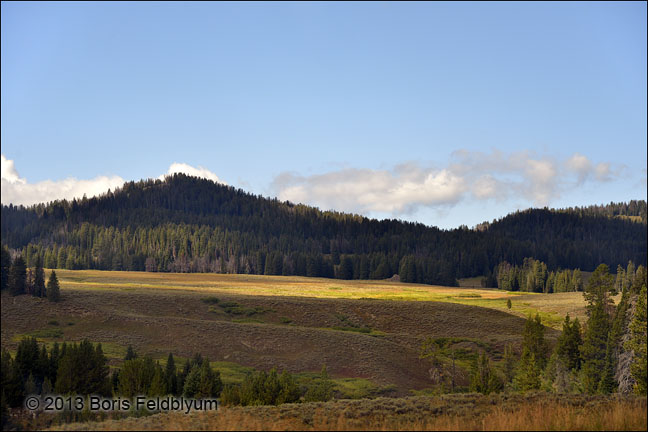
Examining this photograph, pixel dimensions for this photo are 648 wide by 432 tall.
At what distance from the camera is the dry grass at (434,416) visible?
16375 mm

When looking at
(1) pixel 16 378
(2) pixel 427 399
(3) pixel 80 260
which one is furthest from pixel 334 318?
(3) pixel 80 260

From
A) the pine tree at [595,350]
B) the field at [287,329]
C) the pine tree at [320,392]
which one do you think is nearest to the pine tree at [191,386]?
the pine tree at [320,392]

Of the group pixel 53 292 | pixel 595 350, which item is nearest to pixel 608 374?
pixel 595 350

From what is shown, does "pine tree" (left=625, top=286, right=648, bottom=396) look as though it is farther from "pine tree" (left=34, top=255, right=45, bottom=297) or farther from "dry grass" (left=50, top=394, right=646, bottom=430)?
"pine tree" (left=34, top=255, right=45, bottom=297)

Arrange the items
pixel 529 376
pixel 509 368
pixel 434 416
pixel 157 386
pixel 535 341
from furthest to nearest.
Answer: pixel 509 368
pixel 535 341
pixel 529 376
pixel 157 386
pixel 434 416

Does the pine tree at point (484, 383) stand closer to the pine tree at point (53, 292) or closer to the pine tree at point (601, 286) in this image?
the pine tree at point (601, 286)

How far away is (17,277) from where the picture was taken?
67.9m

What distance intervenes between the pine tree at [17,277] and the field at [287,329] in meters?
1.49

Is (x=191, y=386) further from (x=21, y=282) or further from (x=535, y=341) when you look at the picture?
(x=21, y=282)

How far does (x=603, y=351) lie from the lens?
154 feet

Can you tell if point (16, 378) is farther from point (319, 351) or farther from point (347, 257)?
point (347, 257)

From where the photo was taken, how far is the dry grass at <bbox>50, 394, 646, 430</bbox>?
1638 cm

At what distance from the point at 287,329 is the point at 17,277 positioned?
32.1 metres

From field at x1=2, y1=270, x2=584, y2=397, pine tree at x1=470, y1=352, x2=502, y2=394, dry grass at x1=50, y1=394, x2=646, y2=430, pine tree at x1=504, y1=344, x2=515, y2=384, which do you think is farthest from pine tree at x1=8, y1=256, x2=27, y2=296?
dry grass at x1=50, y1=394, x2=646, y2=430
